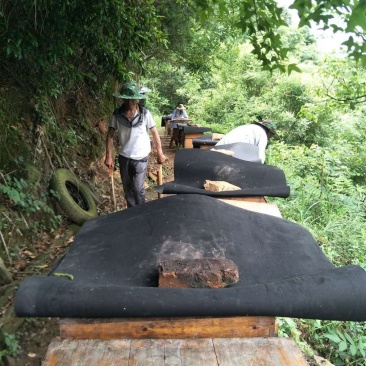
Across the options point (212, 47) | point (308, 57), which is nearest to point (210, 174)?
point (212, 47)

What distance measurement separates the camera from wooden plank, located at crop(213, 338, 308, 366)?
152 centimetres

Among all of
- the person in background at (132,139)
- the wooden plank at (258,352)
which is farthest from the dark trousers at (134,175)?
the wooden plank at (258,352)

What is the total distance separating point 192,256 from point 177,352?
56 cm

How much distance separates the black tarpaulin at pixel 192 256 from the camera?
5.24ft

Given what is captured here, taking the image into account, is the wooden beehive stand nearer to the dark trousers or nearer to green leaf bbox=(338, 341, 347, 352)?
green leaf bbox=(338, 341, 347, 352)

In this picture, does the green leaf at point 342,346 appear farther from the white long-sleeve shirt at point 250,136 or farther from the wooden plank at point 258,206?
the white long-sleeve shirt at point 250,136

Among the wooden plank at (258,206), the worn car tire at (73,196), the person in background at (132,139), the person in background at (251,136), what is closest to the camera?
the wooden plank at (258,206)

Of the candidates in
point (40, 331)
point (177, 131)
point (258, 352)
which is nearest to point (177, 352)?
point (258, 352)

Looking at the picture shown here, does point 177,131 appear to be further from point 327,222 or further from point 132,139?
point 132,139

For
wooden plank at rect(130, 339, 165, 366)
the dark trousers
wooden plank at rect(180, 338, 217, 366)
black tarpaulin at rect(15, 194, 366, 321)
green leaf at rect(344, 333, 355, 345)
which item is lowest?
green leaf at rect(344, 333, 355, 345)

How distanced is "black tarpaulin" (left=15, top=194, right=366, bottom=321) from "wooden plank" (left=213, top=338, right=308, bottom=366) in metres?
0.13

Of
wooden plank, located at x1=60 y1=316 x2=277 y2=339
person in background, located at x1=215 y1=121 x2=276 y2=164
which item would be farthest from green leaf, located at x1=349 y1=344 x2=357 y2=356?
person in background, located at x1=215 y1=121 x2=276 y2=164

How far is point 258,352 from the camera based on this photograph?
5.19 ft

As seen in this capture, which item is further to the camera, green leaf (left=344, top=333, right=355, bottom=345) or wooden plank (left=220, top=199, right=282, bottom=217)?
green leaf (left=344, top=333, right=355, bottom=345)
